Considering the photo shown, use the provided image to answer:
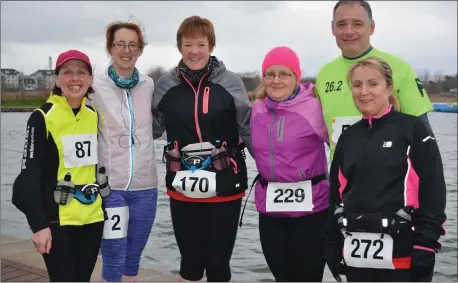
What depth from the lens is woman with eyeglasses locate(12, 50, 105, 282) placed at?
324 centimetres

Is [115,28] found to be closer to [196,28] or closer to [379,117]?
[196,28]

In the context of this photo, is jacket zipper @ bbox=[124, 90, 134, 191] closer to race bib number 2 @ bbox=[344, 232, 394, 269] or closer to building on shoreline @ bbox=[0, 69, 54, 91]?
race bib number 2 @ bbox=[344, 232, 394, 269]

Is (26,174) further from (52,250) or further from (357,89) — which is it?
(357,89)

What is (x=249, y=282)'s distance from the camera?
6.79m

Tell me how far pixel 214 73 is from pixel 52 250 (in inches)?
69.7

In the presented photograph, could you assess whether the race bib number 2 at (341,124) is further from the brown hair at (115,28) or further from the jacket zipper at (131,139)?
the brown hair at (115,28)

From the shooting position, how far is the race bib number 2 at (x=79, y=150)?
11.2ft

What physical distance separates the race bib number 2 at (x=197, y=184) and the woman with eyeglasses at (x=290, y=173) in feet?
1.27

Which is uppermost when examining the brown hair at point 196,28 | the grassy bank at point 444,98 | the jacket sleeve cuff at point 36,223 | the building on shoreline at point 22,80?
the building on shoreline at point 22,80

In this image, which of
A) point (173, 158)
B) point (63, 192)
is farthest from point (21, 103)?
point (63, 192)

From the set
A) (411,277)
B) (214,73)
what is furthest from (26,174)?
(411,277)

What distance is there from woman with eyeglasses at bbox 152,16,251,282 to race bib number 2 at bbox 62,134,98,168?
0.65 meters

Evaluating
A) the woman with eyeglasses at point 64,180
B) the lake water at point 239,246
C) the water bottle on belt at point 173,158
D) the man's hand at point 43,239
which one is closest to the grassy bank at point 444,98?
the lake water at point 239,246

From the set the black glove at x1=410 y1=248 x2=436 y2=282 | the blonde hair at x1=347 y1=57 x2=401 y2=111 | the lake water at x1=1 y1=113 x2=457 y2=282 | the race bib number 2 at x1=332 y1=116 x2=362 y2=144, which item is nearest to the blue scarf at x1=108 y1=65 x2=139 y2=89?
the race bib number 2 at x1=332 y1=116 x2=362 y2=144
